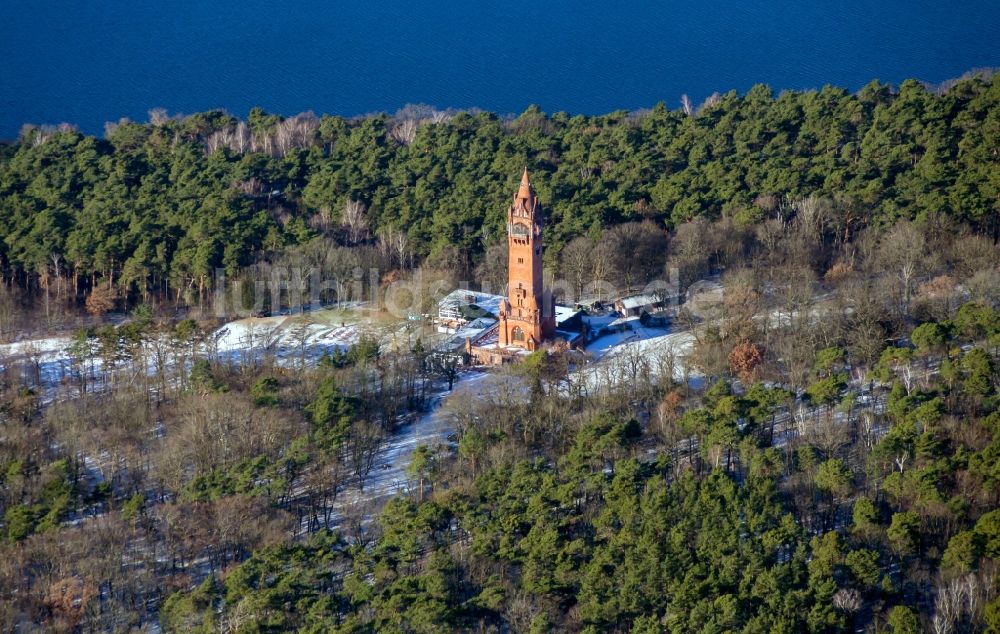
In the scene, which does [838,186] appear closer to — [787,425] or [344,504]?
[787,425]

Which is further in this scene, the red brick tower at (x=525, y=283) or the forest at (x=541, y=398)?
the red brick tower at (x=525, y=283)

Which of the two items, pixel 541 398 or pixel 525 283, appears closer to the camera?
pixel 541 398

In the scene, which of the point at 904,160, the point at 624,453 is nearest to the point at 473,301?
the point at 624,453

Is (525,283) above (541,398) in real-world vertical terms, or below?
above

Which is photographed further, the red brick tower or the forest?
the red brick tower
